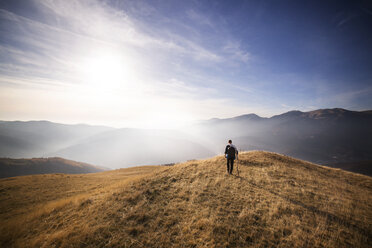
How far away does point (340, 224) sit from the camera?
20.9 ft

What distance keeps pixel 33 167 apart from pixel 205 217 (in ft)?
612

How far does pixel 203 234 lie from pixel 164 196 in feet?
13.5

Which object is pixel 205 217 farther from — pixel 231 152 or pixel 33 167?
pixel 33 167

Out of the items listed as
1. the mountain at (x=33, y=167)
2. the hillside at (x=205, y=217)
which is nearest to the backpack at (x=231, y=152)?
the hillside at (x=205, y=217)

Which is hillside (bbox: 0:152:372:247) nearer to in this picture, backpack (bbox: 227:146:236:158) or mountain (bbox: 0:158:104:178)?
backpack (bbox: 227:146:236:158)

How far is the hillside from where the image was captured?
219 inches

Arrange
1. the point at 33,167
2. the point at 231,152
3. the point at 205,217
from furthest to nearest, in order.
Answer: the point at 33,167 → the point at 231,152 → the point at 205,217

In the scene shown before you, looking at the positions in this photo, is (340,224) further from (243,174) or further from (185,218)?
(185,218)

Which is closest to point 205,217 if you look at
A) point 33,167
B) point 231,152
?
point 231,152

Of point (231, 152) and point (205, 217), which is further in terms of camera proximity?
point (231, 152)

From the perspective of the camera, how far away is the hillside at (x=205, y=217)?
557cm

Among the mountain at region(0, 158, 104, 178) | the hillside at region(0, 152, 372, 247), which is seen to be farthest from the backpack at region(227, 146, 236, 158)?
the mountain at region(0, 158, 104, 178)

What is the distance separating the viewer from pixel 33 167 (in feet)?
409

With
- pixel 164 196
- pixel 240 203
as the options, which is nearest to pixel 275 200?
pixel 240 203
